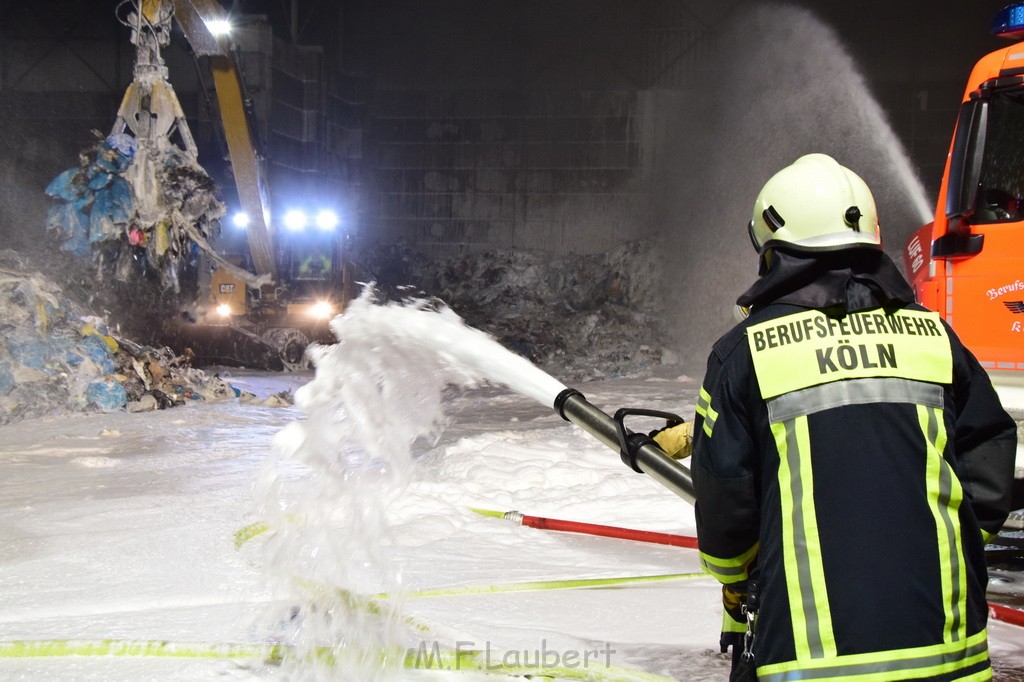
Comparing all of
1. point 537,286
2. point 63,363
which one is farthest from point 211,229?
point 537,286

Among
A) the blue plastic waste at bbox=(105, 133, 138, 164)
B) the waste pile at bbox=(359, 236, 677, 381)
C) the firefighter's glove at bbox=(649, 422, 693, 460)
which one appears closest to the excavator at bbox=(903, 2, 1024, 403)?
the firefighter's glove at bbox=(649, 422, 693, 460)

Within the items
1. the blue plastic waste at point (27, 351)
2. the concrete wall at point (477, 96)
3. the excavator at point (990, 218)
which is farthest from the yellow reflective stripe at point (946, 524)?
the concrete wall at point (477, 96)

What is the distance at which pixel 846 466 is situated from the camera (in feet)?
4.91

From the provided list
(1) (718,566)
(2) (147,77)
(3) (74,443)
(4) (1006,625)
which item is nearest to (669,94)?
(2) (147,77)

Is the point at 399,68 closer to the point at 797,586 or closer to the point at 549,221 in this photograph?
the point at 549,221

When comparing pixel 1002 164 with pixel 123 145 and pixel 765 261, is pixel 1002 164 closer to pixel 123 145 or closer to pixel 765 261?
pixel 765 261

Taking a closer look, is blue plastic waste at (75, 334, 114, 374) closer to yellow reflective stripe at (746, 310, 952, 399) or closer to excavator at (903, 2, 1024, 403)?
excavator at (903, 2, 1024, 403)

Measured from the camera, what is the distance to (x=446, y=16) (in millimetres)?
21859

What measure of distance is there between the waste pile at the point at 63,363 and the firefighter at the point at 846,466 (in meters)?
8.99

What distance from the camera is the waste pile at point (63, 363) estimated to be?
8.97 metres

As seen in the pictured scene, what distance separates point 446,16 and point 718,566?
2215cm

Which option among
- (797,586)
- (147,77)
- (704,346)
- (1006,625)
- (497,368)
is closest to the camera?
(797,586)

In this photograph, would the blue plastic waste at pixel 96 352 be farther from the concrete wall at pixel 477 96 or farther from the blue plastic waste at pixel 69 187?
the concrete wall at pixel 477 96

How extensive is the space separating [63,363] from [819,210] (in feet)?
31.2
